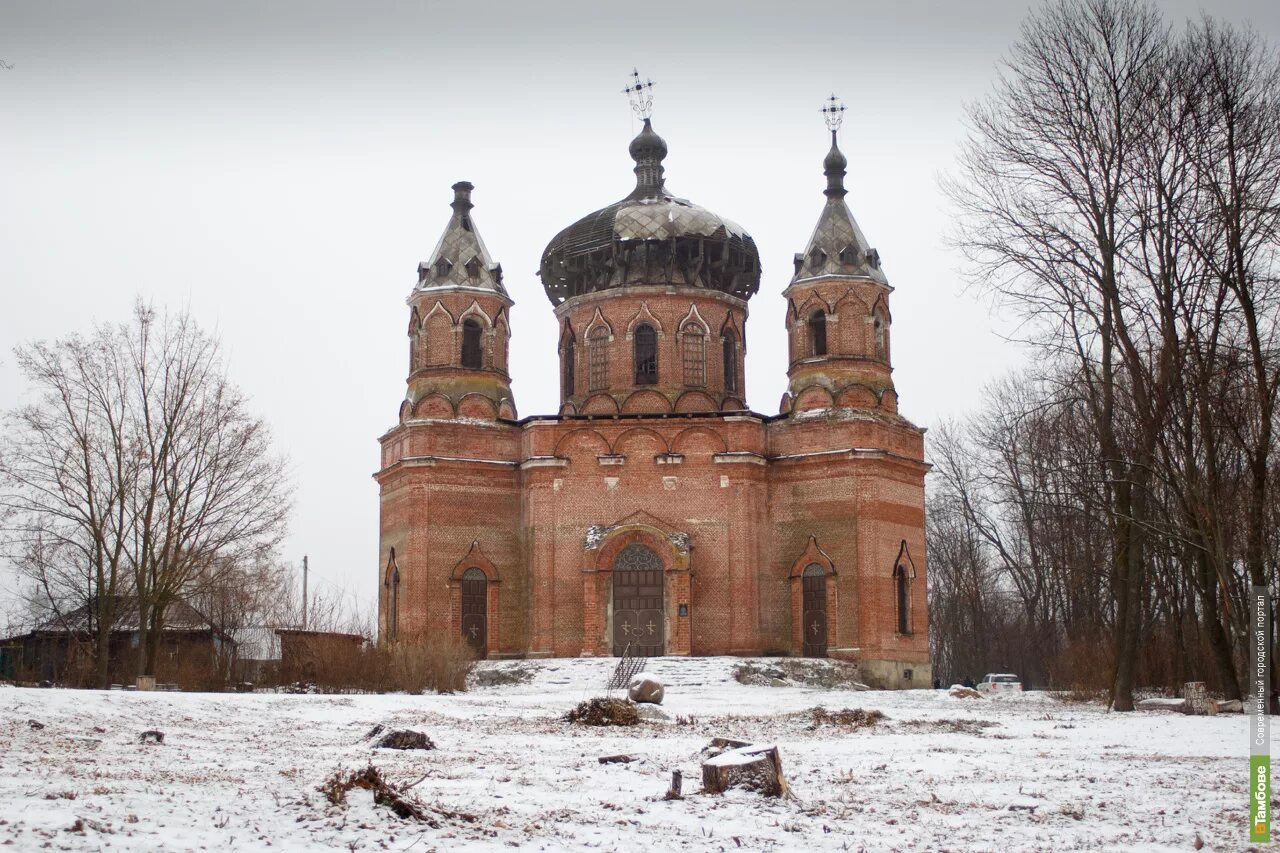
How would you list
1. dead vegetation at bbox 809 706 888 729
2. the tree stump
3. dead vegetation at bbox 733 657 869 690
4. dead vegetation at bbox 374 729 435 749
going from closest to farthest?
1. dead vegetation at bbox 374 729 435 749
2. dead vegetation at bbox 809 706 888 729
3. the tree stump
4. dead vegetation at bbox 733 657 869 690

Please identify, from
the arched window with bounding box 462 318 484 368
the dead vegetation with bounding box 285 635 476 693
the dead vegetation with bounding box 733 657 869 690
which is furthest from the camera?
the arched window with bounding box 462 318 484 368

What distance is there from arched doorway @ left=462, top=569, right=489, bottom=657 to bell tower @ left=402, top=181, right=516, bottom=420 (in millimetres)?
3931

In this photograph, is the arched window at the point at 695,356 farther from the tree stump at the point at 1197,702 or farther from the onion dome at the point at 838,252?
the tree stump at the point at 1197,702

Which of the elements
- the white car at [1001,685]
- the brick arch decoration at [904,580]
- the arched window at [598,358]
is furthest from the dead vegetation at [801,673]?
the arched window at [598,358]

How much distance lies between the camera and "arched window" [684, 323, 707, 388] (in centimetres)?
3606

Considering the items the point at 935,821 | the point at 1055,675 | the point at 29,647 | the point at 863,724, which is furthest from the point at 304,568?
the point at 935,821

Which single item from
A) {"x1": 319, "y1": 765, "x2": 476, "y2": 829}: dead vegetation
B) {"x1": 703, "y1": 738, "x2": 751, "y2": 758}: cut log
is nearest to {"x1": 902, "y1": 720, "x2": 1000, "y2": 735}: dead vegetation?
{"x1": 703, "y1": 738, "x2": 751, "y2": 758}: cut log

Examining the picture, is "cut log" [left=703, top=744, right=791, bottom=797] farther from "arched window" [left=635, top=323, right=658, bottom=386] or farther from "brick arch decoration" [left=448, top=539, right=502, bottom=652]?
"arched window" [left=635, top=323, right=658, bottom=386]

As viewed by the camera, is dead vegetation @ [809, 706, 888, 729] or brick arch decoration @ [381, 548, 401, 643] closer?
dead vegetation @ [809, 706, 888, 729]

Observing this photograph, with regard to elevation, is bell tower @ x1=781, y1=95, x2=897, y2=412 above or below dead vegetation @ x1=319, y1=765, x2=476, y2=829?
above

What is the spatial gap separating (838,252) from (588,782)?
85.6ft

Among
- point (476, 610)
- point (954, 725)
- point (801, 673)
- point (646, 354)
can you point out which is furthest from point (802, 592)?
point (954, 725)

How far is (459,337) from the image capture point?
3522 centimetres

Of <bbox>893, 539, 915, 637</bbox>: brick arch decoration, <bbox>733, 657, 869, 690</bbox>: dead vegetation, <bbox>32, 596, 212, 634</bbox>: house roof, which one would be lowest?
<bbox>733, 657, 869, 690</bbox>: dead vegetation
